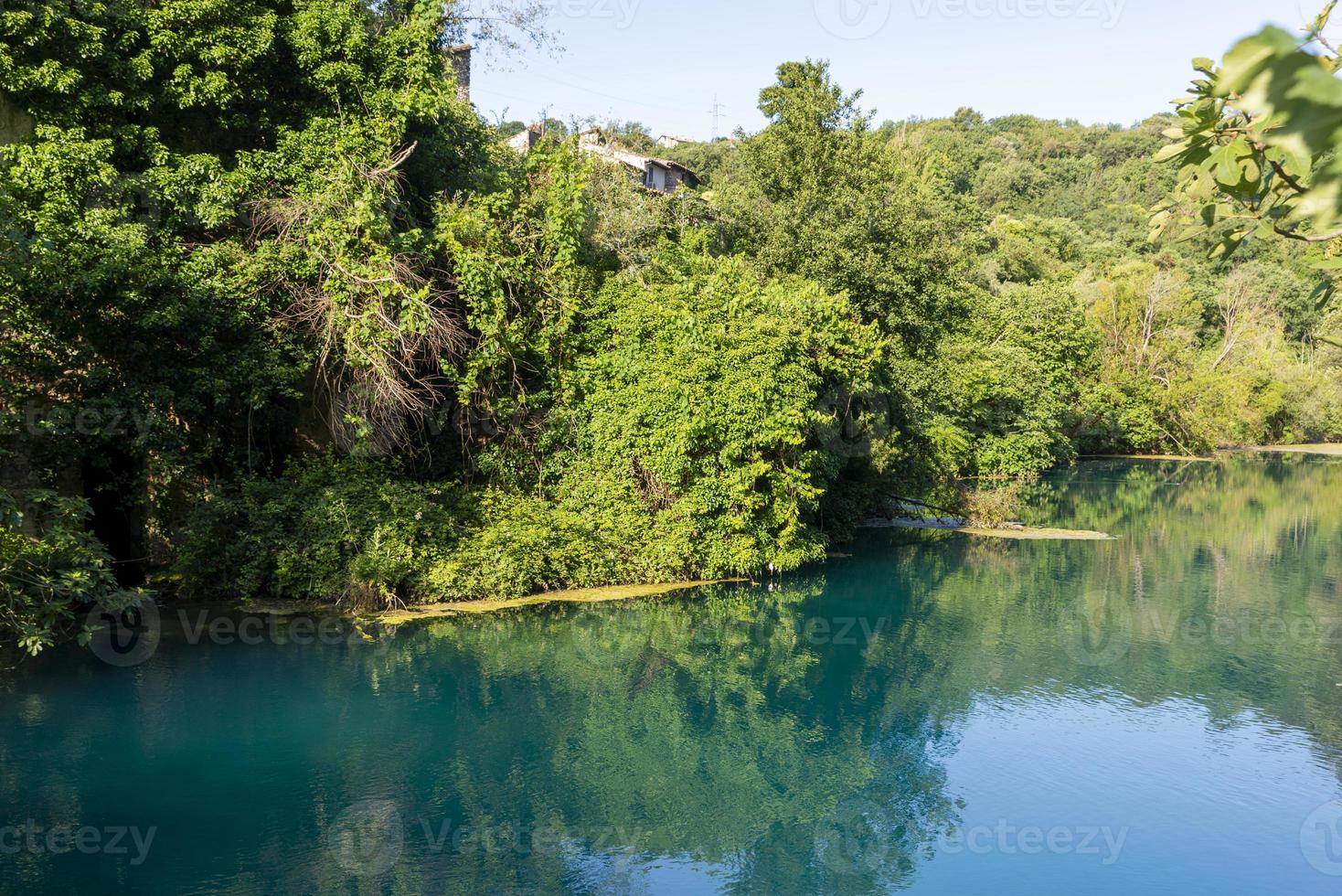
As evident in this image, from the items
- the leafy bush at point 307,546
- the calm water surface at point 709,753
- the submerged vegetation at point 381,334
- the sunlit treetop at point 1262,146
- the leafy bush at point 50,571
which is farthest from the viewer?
the leafy bush at point 307,546

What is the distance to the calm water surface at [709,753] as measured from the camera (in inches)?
340

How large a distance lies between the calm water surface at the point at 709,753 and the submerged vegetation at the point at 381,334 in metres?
1.48

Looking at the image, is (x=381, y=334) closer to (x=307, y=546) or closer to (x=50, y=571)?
(x=307, y=546)

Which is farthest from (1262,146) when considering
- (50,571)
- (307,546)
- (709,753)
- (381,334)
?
(307,546)

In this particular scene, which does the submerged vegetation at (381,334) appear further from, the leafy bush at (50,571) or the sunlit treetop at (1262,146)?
the sunlit treetop at (1262,146)

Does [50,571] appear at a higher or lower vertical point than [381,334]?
lower

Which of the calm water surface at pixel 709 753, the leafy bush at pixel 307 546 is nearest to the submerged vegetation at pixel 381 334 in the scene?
the leafy bush at pixel 307 546

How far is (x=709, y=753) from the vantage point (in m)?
11.3

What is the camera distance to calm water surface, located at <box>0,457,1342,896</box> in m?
8.63

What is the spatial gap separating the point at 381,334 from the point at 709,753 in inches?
317

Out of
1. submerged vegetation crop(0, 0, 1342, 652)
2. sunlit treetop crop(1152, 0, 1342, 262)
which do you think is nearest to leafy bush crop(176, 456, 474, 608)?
submerged vegetation crop(0, 0, 1342, 652)

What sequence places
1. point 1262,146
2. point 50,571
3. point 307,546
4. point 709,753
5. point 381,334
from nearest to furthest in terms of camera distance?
point 1262,146 < point 50,571 < point 709,753 < point 307,546 < point 381,334

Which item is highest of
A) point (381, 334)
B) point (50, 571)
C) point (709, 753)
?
point (381, 334)

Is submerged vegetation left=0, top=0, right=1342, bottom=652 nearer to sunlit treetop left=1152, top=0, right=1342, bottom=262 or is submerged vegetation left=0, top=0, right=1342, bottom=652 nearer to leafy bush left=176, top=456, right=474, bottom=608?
leafy bush left=176, top=456, right=474, bottom=608
